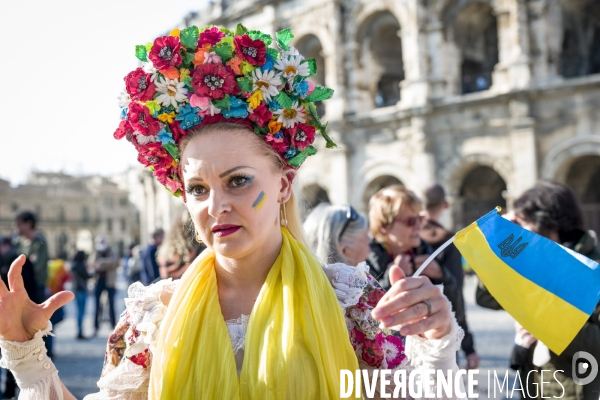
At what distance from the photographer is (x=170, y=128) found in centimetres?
201

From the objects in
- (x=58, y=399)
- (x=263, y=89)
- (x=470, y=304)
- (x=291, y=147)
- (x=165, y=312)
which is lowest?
(x=470, y=304)

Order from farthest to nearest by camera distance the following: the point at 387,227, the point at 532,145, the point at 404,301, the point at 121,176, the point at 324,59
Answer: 1. the point at 121,176
2. the point at 324,59
3. the point at 532,145
4. the point at 387,227
5. the point at 404,301

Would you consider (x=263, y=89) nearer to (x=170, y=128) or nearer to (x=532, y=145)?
(x=170, y=128)

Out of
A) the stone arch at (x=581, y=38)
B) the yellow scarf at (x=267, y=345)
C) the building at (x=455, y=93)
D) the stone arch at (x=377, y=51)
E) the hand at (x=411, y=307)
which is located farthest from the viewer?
the stone arch at (x=377, y=51)

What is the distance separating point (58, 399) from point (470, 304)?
1170 cm

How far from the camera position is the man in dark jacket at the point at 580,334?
9.59 feet

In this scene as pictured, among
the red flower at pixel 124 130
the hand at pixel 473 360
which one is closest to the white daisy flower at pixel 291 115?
the red flower at pixel 124 130

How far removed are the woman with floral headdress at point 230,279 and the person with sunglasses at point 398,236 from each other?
1878 millimetres

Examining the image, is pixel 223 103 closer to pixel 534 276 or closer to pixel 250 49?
pixel 250 49

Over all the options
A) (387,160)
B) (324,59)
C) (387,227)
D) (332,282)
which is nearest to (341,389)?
(332,282)

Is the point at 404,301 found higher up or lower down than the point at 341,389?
higher up

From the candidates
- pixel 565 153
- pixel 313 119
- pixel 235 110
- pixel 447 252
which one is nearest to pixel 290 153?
pixel 313 119

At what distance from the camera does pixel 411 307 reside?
1.53 metres

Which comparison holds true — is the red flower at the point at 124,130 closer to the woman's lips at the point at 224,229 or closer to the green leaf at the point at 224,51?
the green leaf at the point at 224,51
